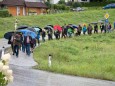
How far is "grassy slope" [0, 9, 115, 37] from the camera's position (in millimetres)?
52031

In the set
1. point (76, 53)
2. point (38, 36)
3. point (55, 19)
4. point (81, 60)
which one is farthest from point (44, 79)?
point (55, 19)

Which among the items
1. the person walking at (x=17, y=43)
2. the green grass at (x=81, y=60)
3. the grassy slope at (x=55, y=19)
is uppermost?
the person walking at (x=17, y=43)

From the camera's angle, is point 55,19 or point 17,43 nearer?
point 17,43

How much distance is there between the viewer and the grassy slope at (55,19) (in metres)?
52.0

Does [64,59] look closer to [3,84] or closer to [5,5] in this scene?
[3,84]

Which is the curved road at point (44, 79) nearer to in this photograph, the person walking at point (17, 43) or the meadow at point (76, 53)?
the meadow at point (76, 53)

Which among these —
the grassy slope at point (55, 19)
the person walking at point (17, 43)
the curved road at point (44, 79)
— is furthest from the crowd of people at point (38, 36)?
the grassy slope at point (55, 19)

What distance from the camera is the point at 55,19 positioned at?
60312 mm

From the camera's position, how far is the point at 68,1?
88500 mm

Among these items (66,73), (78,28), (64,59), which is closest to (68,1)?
(78,28)

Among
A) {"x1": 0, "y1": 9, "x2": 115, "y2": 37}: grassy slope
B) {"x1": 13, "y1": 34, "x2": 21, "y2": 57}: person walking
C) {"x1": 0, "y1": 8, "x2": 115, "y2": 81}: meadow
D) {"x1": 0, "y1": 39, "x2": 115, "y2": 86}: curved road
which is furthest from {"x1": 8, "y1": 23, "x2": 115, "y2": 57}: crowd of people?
{"x1": 0, "y1": 9, "x2": 115, "y2": 37}: grassy slope

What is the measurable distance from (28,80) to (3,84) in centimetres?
1230

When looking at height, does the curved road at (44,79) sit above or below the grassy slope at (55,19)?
above

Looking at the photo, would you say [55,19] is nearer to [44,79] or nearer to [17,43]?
[17,43]
